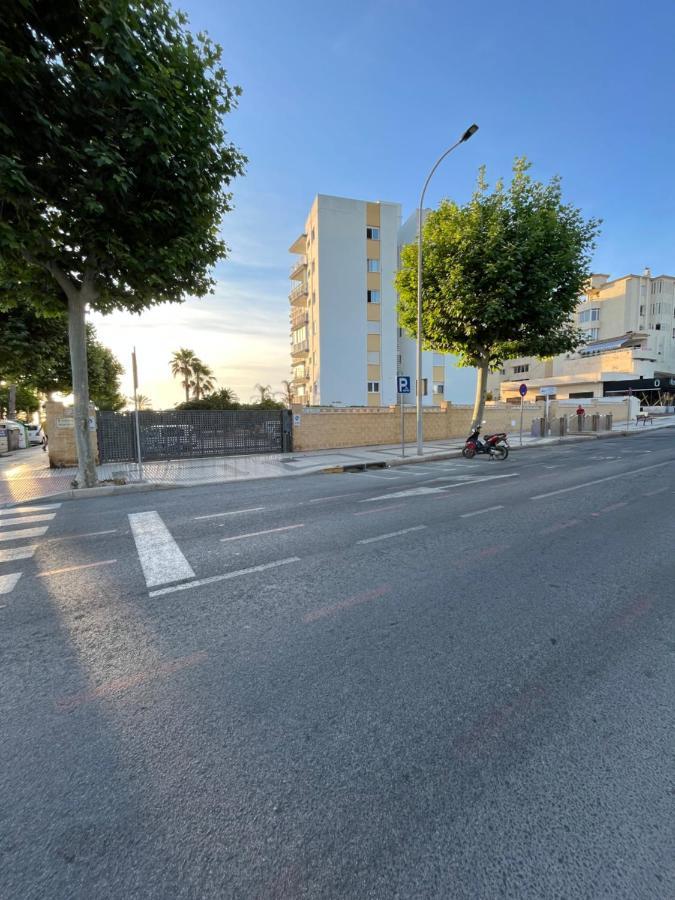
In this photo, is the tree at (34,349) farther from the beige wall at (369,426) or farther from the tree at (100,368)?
the beige wall at (369,426)

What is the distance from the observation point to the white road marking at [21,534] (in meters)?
5.93

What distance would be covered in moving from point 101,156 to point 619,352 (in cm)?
6026

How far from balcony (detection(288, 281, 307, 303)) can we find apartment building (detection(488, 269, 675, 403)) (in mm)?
25580

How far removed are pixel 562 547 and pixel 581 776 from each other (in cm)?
361

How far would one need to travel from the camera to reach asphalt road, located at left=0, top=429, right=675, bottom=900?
1524 millimetres

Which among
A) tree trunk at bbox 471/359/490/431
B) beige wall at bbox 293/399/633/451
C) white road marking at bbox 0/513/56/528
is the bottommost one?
white road marking at bbox 0/513/56/528

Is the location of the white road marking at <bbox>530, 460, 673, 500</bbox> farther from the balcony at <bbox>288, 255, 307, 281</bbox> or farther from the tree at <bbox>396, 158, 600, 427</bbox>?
the balcony at <bbox>288, 255, 307, 281</bbox>

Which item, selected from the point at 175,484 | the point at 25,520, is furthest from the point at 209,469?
the point at 25,520

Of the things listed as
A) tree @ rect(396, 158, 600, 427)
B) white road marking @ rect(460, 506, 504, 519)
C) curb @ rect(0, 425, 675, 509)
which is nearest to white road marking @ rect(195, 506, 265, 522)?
curb @ rect(0, 425, 675, 509)

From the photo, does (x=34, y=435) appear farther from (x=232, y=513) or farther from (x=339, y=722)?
(x=339, y=722)

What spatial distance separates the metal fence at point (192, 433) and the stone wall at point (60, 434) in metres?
0.82

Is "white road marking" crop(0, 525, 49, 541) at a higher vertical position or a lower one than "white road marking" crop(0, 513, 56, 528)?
higher

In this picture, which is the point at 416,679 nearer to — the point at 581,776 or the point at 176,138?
the point at 581,776

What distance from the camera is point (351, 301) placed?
3488 cm
